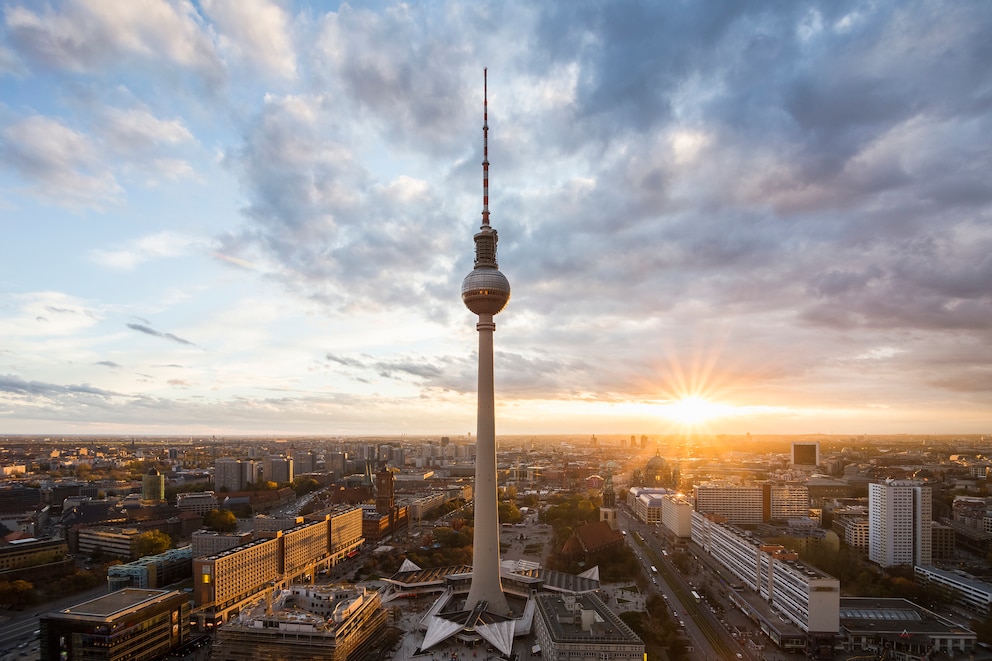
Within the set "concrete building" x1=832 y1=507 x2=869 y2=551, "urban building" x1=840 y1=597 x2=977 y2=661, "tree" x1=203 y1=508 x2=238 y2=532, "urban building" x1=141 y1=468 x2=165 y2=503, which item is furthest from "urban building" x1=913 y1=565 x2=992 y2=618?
"urban building" x1=141 y1=468 x2=165 y2=503

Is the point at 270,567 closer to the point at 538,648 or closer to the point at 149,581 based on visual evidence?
the point at 149,581

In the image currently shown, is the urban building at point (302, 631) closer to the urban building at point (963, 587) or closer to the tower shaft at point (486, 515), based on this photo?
the tower shaft at point (486, 515)

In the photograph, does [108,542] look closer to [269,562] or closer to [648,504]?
[269,562]

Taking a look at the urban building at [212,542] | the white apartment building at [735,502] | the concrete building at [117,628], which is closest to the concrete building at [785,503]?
the white apartment building at [735,502]

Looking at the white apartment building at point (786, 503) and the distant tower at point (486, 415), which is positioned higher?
the distant tower at point (486, 415)

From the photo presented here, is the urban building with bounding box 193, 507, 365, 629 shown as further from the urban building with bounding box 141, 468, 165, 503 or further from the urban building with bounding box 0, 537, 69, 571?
the urban building with bounding box 141, 468, 165, 503

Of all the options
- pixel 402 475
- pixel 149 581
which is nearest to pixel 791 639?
pixel 149 581
